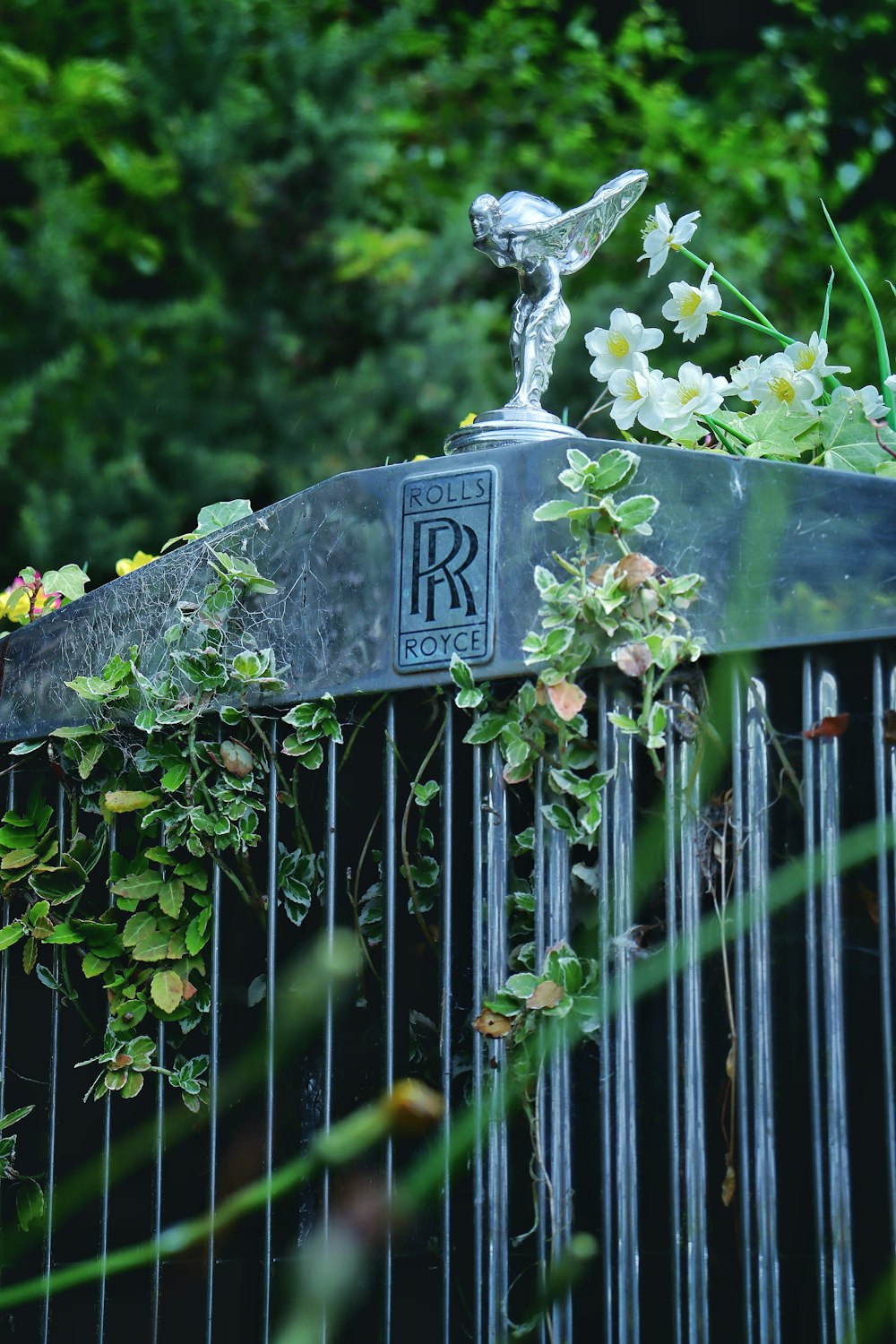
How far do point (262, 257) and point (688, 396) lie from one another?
5.80 meters

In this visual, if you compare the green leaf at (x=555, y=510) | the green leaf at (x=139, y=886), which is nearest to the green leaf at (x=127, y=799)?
the green leaf at (x=139, y=886)

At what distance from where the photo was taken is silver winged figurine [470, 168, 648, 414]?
210 centimetres


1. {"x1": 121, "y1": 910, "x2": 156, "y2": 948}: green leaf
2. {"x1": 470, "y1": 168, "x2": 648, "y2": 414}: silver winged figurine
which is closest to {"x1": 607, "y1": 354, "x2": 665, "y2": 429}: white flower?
{"x1": 470, "y1": 168, "x2": 648, "y2": 414}: silver winged figurine

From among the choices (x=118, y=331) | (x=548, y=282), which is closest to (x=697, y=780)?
(x=548, y=282)

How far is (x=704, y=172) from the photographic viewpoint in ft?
27.7

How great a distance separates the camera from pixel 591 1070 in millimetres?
2014

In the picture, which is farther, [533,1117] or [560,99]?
[560,99]

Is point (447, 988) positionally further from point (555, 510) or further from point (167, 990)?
point (555, 510)

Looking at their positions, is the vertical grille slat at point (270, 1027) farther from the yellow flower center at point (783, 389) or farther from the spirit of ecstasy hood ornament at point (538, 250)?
the yellow flower center at point (783, 389)

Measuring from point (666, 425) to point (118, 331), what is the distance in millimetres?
5627

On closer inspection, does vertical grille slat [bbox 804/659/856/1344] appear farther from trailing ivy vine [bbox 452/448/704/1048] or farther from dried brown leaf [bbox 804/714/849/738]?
trailing ivy vine [bbox 452/448/704/1048]

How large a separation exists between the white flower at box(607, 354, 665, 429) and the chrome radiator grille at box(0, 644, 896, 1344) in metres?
0.44

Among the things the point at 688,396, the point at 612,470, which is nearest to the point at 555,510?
the point at 612,470

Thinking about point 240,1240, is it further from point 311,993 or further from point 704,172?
point 704,172
